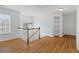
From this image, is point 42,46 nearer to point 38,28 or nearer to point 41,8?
point 38,28

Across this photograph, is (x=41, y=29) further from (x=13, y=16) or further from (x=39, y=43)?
(x=13, y=16)

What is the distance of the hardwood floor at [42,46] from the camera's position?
1.37 metres

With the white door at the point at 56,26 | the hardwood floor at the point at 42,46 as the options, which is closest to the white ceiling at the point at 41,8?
the white door at the point at 56,26

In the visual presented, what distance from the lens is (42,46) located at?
1.41 metres

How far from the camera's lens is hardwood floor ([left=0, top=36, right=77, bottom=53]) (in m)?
1.37

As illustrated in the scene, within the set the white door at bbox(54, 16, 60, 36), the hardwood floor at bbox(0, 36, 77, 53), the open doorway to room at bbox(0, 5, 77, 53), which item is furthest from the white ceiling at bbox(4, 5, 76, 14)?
the hardwood floor at bbox(0, 36, 77, 53)

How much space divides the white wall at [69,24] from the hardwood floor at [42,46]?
94 mm

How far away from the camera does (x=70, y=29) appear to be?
1.45m

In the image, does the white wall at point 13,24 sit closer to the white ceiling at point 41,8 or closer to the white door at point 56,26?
the white ceiling at point 41,8

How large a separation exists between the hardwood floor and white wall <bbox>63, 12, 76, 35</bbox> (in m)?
0.09

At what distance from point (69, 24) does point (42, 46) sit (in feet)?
1.84

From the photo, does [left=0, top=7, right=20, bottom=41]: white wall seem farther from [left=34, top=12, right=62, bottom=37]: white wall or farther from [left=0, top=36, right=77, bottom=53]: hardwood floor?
[left=34, top=12, right=62, bottom=37]: white wall
